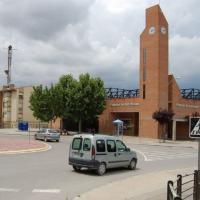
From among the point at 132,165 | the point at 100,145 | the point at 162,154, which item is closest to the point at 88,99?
the point at 162,154

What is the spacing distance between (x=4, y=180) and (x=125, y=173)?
5966 millimetres

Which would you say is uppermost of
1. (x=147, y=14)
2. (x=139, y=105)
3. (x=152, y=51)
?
(x=147, y=14)

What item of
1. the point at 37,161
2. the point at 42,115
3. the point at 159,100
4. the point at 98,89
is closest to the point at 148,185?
the point at 37,161

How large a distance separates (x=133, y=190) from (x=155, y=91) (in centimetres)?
4658

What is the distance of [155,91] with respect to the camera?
60688 mm

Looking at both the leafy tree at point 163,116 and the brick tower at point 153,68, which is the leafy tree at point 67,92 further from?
the leafy tree at point 163,116

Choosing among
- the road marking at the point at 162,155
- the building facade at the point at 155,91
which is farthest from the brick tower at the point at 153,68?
the road marking at the point at 162,155

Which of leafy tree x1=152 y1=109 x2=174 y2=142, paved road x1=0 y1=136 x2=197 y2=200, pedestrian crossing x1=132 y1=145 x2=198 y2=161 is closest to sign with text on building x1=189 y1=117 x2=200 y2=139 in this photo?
paved road x1=0 y1=136 x2=197 y2=200

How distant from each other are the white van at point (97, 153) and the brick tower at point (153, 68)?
39.7m

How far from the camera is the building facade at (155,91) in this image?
60719 millimetres

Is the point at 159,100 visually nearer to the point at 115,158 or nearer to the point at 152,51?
the point at 152,51

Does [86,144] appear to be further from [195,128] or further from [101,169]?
[195,128]

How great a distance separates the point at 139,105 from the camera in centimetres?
6412

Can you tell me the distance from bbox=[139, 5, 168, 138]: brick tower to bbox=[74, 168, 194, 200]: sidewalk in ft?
141
